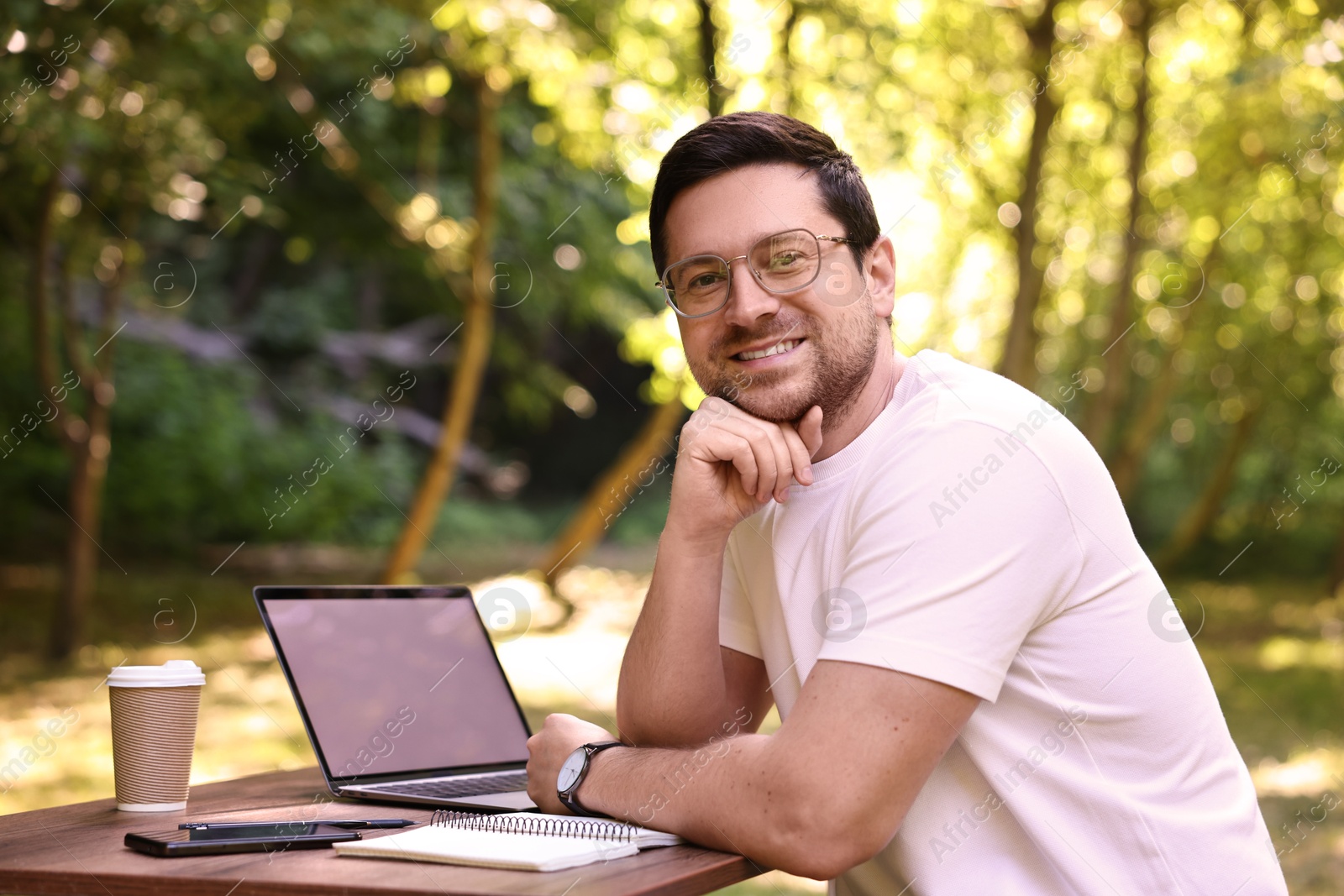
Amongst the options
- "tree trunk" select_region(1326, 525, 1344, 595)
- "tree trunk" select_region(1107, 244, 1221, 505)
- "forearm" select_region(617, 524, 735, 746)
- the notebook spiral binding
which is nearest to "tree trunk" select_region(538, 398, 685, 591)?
"tree trunk" select_region(1107, 244, 1221, 505)

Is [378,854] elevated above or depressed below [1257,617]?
above

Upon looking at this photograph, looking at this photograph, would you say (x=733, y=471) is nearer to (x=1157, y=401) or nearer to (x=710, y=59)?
(x=710, y=59)

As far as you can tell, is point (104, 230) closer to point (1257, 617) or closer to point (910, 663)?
point (910, 663)

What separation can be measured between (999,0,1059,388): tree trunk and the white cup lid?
6.73 m

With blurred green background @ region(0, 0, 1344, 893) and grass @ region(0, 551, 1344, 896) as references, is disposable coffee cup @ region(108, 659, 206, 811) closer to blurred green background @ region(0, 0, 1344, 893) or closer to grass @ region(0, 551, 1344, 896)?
grass @ region(0, 551, 1344, 896)

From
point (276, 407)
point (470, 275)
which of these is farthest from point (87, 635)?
point (276, 407)

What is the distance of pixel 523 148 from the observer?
12336 millimetres

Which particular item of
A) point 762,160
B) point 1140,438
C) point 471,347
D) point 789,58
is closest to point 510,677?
point 471,347

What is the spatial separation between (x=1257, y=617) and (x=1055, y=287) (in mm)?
4868

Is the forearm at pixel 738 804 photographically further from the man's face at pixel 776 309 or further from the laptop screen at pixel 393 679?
the man's face at pixel 776 309

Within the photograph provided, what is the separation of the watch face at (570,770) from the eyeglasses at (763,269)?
80 centimetres

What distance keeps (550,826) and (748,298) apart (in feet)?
3.15

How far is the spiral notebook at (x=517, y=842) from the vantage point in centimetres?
148

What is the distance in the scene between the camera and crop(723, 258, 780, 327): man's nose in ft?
7.00
